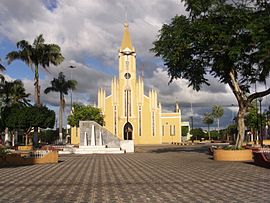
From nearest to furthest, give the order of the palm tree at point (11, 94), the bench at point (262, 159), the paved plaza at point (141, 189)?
1. the paved plaza at point (141, 189)
2. the bench at point (262, 159)
3. the palm tree at point (11, 94)

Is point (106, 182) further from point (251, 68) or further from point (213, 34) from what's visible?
point (251, 68)

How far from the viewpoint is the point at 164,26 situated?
82.0 feet

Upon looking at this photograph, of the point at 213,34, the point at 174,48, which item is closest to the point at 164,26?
the point at 174,48

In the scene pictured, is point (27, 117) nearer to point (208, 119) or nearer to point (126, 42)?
point (126, 42)

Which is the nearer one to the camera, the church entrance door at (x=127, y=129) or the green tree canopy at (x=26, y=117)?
the green tree canopy at (x=26, y=117)

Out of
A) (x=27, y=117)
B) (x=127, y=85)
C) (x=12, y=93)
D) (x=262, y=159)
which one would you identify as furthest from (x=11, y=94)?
(x=262, y=159)

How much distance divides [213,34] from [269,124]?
51.1 meters

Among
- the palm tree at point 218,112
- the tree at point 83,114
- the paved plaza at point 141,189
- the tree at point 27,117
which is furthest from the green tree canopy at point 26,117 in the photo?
the palm tree at point 218,112

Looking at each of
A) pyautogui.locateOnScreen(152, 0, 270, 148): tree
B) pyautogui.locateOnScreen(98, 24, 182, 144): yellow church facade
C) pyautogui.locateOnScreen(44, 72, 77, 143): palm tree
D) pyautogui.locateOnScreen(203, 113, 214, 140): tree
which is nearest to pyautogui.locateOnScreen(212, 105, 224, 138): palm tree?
pyautogui.locateOnScreen(203, 113, 214, 140): tree

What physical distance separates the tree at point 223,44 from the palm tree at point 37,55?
18056 millimetres

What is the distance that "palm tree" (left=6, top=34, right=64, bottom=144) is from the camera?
129 feet

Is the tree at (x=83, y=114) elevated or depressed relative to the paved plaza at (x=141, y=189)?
elevated

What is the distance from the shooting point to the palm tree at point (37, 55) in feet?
129

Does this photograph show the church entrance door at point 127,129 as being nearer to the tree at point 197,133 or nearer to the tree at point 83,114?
the tree at point 83,114
